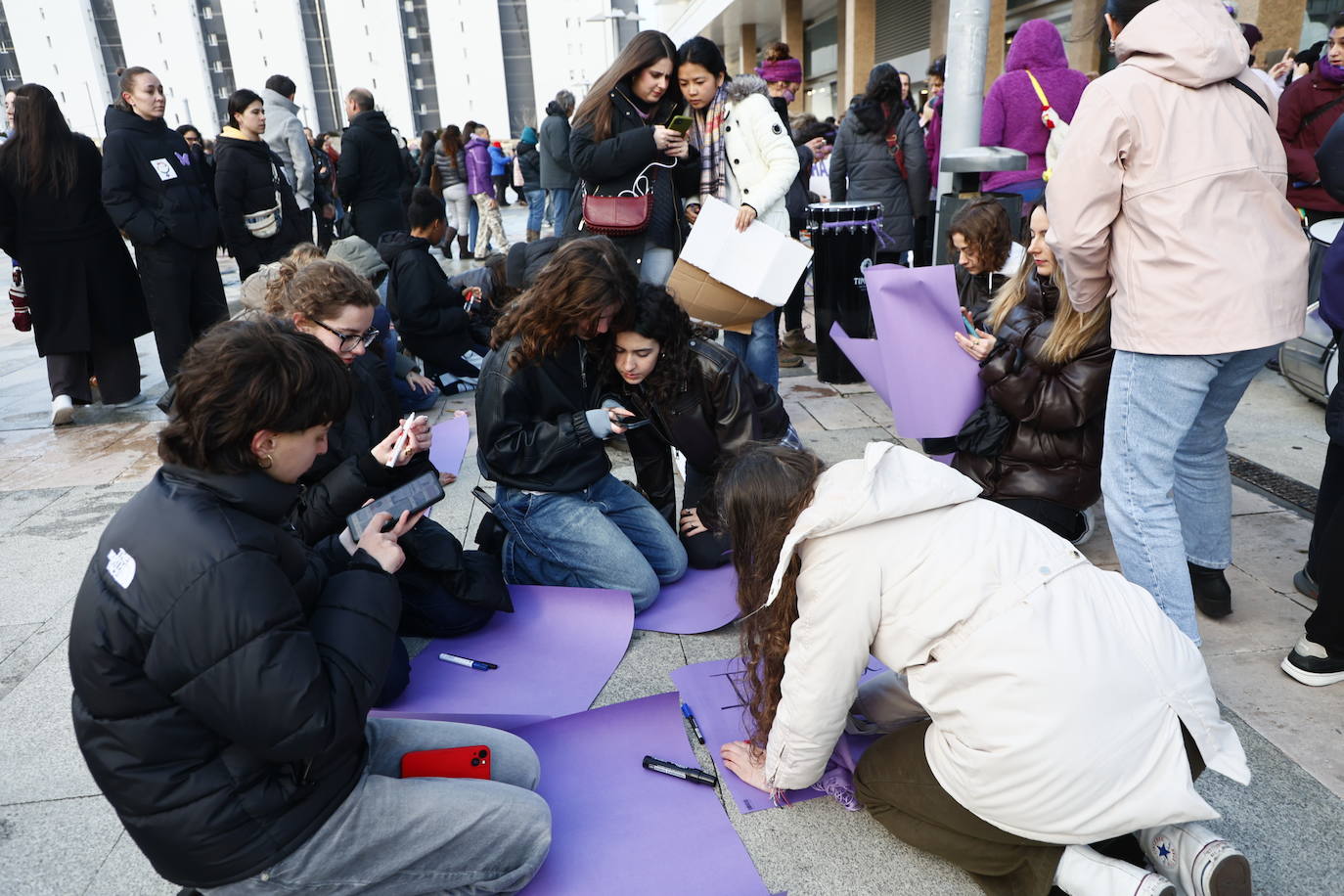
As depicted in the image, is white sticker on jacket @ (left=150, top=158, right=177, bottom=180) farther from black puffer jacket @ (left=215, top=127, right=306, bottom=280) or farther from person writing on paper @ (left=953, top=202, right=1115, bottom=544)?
person writing on paper @ (left=953, top=202, right=1115, bottom=544)

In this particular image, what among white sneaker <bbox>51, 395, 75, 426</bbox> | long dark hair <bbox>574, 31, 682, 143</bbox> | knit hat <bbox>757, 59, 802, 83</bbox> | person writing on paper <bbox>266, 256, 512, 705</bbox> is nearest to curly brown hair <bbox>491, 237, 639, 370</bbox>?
person writing on paper <bbox>266, 256, 512, 705</bbox>

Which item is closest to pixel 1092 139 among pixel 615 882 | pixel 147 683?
pixel 615 882

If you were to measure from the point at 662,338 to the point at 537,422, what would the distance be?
0.48m

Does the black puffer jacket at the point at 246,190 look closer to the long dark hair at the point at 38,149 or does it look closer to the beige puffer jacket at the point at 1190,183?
the long dark hair at the point at 38,149

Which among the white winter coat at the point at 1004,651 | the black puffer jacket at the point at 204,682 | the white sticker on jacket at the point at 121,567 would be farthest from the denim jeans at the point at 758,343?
the white sticker on jacket at the point at 121,567

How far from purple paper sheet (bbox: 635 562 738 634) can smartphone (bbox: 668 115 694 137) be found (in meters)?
2.04

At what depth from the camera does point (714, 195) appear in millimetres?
4297

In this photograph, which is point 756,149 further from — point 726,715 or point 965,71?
point 726,715

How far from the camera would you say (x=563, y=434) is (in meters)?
2.83

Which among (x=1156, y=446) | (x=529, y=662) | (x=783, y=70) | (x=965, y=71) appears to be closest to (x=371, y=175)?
(x=783, y=70)

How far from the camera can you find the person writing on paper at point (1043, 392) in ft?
8.87

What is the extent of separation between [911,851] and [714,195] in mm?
3175

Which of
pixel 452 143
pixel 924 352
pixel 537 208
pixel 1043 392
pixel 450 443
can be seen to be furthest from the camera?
pixel 537 208

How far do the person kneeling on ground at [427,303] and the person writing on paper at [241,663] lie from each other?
147 inches
